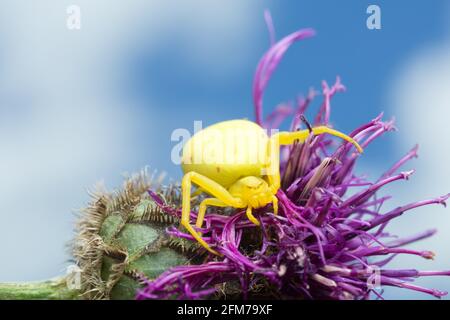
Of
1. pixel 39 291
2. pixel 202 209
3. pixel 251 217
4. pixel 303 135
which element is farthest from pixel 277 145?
pixel 39 291

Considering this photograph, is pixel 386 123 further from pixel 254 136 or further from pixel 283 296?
pixel 283 296

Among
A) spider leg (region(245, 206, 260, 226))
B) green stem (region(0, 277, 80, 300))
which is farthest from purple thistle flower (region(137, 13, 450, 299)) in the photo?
green stem (region(0, 277, 80, 300))

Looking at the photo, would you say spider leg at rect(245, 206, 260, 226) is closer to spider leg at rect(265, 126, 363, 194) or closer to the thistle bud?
spider leg at rect(265, 126, 363, 194)

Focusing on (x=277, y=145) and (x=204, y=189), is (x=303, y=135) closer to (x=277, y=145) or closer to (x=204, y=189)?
(x=277, y=145)

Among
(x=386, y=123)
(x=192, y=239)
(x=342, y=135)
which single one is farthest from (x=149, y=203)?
(x=386, y=123)

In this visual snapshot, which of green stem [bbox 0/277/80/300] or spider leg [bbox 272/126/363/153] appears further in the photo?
green stem [bbox 0/277/80/300]

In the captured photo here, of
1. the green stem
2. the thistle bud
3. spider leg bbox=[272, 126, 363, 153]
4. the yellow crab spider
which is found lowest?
the green stem
